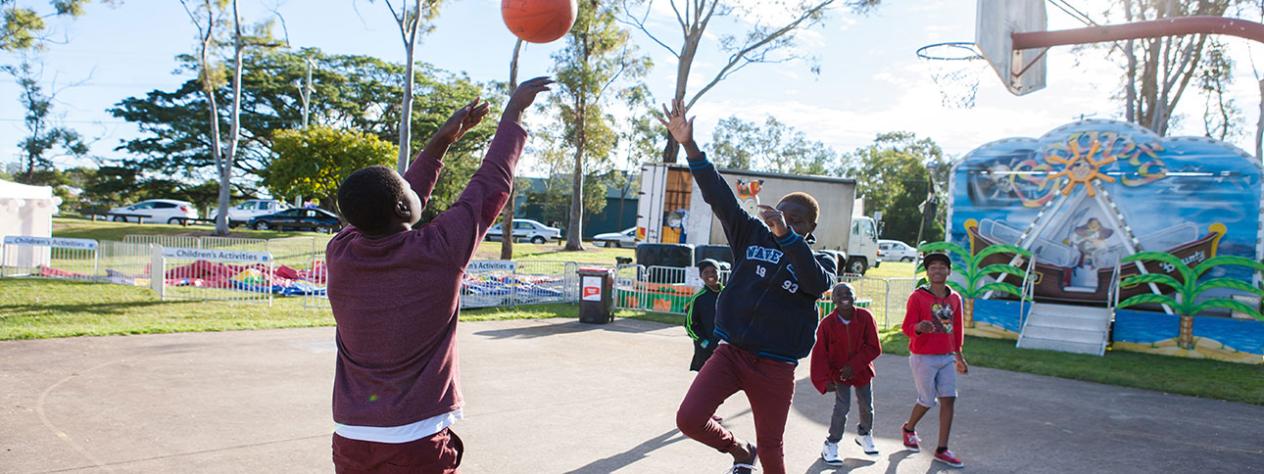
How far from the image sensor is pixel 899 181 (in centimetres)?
6278

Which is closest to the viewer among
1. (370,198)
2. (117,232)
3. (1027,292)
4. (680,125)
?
(370,198)

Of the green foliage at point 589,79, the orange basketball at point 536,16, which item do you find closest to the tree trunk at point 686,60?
the green foliage at point 589,79

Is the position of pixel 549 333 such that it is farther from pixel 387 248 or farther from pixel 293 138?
pixel 293 138

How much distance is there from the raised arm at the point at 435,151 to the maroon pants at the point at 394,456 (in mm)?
845

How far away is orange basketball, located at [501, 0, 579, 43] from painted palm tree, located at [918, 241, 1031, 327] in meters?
11.4

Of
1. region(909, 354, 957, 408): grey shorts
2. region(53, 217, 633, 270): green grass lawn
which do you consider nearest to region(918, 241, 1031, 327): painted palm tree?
region(909, 354, 957, 408): grey shorts

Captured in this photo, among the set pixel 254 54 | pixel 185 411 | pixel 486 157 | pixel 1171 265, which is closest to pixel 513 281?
pixel 185 411

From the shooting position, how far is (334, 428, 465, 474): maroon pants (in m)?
2.51

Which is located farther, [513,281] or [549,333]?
[513,281]

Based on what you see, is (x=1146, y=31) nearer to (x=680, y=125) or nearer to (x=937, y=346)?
(x=937, y=346)

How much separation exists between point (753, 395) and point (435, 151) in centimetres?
203

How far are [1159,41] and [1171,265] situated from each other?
46.7 feet

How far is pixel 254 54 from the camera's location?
4525 cm

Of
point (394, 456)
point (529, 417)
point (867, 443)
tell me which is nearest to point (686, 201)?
point (529, 417)
